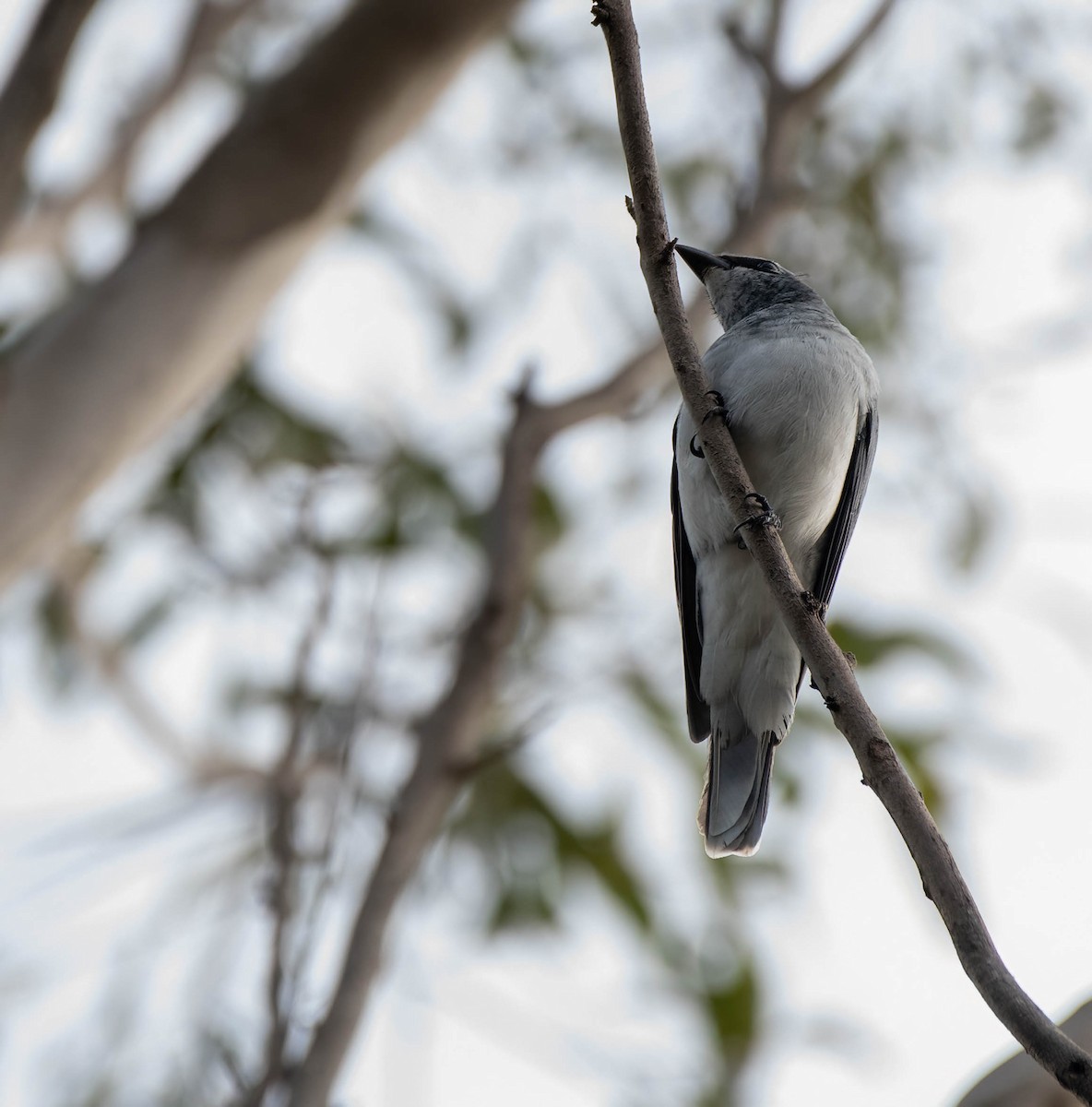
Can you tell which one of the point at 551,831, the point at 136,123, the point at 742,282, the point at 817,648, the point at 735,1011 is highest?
the point at 817,648

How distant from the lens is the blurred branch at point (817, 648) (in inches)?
37.2

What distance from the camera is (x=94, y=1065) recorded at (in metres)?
3.46

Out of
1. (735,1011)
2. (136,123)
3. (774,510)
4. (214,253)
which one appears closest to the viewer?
(774,510)

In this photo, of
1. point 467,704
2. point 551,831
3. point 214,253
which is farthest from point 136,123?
point 467,704

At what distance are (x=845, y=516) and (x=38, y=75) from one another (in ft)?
4.88

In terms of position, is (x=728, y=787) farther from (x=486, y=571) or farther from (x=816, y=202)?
(x=816, y=202)

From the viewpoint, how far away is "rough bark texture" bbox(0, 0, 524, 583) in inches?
93.4

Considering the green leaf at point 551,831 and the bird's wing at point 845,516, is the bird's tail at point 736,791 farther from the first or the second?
the green leaf at point 551,831

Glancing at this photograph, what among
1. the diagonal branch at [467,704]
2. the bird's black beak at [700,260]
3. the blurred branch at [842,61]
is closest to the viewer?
the diagonal branch at [467,704]

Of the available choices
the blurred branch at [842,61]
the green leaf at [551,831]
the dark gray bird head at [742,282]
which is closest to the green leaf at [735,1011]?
the green leaf at [551,831]

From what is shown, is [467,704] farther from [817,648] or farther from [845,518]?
[817,648]

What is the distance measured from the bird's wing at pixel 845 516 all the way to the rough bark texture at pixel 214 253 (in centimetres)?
111

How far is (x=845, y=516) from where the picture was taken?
2.15m

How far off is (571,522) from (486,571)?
5.97ft
